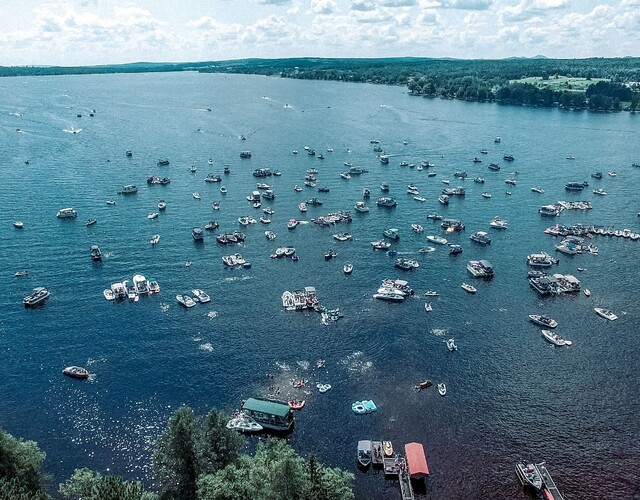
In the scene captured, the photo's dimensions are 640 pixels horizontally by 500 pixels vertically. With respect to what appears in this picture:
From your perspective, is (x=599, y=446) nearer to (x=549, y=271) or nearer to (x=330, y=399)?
(x=330, y=399)

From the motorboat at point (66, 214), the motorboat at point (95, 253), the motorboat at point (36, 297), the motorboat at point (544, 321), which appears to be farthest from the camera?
the motorboat at point (66, 214)

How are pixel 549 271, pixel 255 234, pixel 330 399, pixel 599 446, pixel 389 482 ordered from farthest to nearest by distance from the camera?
pixel 255 234, pixel 549 271, pixel 330 399, pixel 599 446, pixel 389 482

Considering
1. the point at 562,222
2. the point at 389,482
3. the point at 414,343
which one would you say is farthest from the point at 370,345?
the point at 562,222

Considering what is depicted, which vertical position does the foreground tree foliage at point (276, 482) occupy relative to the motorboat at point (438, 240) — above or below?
above

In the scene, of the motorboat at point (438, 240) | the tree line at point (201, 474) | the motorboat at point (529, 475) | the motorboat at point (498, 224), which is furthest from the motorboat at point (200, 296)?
the motorboat at point (498, 224)

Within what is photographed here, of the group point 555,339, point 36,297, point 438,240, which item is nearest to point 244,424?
point 36,297

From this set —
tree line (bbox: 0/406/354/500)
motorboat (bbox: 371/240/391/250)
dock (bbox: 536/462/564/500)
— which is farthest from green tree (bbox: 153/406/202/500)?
motorboat (bbox: 371/240/391/250)

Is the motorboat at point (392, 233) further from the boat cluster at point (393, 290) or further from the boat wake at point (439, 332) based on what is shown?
the boat wake at point (439, 332)
